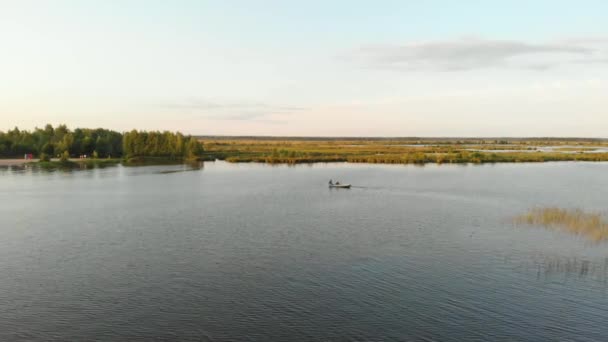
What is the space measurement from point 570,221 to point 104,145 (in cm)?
16110

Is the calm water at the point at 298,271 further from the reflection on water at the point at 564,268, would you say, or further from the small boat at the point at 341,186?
the small boat at the point at 341,186

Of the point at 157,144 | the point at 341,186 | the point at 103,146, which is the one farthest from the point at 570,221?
the point at 103,146

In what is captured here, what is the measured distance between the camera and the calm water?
25109 millimetres

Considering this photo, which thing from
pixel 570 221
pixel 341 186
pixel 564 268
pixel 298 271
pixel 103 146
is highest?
pixel 103 146

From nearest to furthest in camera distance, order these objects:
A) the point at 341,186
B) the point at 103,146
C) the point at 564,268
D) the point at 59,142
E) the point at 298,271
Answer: the point at 564,268, the point at 298,271, the point at 341,186, the point at 59,142, the point at 103,146

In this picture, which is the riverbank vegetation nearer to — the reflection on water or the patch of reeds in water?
the patch of reeds in water

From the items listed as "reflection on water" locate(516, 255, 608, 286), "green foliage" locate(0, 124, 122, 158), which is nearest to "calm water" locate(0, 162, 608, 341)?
"reflection on water" locate(516, 255, 608, 286)

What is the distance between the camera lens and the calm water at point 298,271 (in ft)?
82.4

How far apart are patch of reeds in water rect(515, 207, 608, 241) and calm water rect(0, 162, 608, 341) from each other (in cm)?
211

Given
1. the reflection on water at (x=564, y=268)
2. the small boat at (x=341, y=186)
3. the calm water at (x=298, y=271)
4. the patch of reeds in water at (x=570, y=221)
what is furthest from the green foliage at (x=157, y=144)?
the reflection on water at (x=564, y=268)

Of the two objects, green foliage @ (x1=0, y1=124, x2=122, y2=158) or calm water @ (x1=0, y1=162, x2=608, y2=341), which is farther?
green foliage @ (x1=0, y1=124, x2=122, y2=158)

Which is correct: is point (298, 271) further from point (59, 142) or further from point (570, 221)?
point (59, 142)

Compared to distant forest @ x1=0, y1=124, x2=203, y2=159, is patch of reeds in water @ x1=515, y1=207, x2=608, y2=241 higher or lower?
lower

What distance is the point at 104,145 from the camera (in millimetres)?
172750
